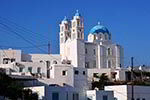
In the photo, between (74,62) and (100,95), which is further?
(74,62)

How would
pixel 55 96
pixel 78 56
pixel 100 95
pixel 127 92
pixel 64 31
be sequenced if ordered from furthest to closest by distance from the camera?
pixel 64 31 → pixel 78 56 → pixel 127 92 → pixel 100 95 → pixel 55 96

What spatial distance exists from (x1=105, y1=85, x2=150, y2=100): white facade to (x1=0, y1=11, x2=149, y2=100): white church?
53.4 inches

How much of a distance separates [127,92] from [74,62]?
30292 mm

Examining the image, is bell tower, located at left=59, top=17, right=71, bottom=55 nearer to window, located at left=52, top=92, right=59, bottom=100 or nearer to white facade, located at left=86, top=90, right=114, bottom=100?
white facade, located at left=86, top=90, right=114, bottom=100

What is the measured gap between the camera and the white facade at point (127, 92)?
182 feet

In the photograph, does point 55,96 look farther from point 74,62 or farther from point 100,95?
point 74,62

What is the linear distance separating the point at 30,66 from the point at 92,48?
62.5ft

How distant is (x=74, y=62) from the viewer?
84.7 m

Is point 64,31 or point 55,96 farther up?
point 64,31

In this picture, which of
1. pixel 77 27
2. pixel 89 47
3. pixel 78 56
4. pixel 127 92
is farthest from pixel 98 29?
pixel 127 92

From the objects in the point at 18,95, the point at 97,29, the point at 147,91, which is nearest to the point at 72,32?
the point at 97,29

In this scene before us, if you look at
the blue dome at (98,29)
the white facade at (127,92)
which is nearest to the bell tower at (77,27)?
the blue dome at (98,29)

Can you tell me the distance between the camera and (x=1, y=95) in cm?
4647

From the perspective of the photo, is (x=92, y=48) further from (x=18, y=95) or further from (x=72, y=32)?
(x=18, y=95)
